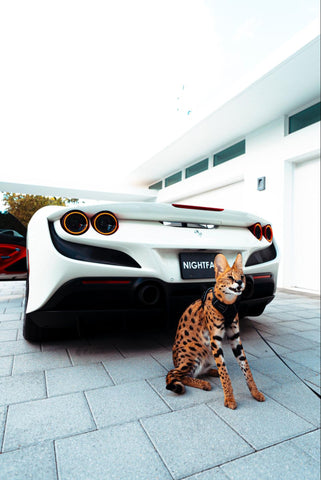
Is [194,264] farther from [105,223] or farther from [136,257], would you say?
[105,223]

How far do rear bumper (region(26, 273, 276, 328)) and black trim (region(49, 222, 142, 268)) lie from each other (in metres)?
0.07

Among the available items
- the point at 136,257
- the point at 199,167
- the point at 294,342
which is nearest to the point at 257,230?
the point at 136,257

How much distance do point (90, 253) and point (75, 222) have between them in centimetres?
11

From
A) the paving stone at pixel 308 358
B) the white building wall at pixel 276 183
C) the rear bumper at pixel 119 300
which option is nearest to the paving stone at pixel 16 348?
the rear bumper at pixel 119 300

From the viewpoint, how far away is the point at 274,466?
0.70 metres

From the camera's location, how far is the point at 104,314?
0.93m

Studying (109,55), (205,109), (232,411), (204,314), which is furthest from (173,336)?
(205,109)

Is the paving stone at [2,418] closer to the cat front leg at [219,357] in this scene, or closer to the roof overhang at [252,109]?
the cat front leg at [219,357]

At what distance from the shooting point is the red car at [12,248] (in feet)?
2.45

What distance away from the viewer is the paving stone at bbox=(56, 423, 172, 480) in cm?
64

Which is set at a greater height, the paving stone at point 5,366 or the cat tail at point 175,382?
the cat tail at point 175,382

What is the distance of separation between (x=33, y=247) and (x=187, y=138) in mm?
5965

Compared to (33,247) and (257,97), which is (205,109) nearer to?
(257,97)

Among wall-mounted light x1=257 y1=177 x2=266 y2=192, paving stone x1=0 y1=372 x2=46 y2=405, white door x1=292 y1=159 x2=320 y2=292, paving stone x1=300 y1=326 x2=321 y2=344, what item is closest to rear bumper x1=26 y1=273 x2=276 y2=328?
paving stone x1=0 y1=372 x2=46 y2=405
